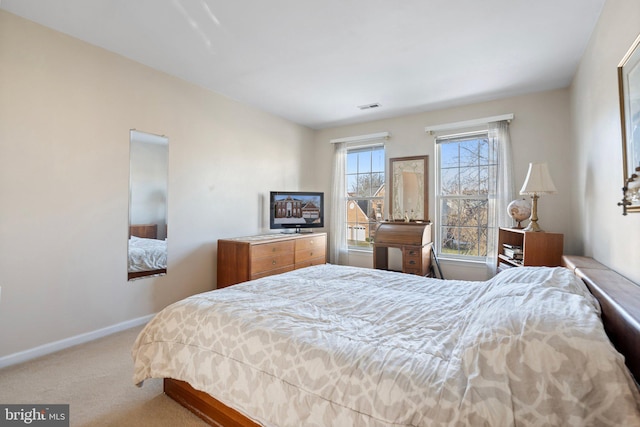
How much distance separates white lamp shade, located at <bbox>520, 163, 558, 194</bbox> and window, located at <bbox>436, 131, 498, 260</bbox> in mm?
935

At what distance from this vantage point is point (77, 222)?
2498 millimetres

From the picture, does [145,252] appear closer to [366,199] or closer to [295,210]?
[295,210]

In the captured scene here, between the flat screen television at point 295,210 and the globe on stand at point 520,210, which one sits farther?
the flat screen television at point 295,210

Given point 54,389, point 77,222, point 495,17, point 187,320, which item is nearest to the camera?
point 187,320

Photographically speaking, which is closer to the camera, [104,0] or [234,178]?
[104,0]

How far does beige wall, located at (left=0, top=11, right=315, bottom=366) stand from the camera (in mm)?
2189

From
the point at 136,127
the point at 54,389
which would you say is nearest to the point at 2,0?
the point at 136,127

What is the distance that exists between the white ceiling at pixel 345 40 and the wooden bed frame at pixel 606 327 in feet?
6.17

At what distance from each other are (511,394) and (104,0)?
3134 mm

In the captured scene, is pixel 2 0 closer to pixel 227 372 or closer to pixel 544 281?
pixel 227 372

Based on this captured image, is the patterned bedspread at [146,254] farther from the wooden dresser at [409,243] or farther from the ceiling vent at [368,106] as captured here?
the ceiling vent at [368,106]

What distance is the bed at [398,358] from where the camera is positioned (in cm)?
81

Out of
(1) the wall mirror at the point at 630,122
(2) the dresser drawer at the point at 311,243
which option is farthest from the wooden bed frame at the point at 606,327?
(2) the dresser drawer at the point at 311,243

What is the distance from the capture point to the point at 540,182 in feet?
9.11
